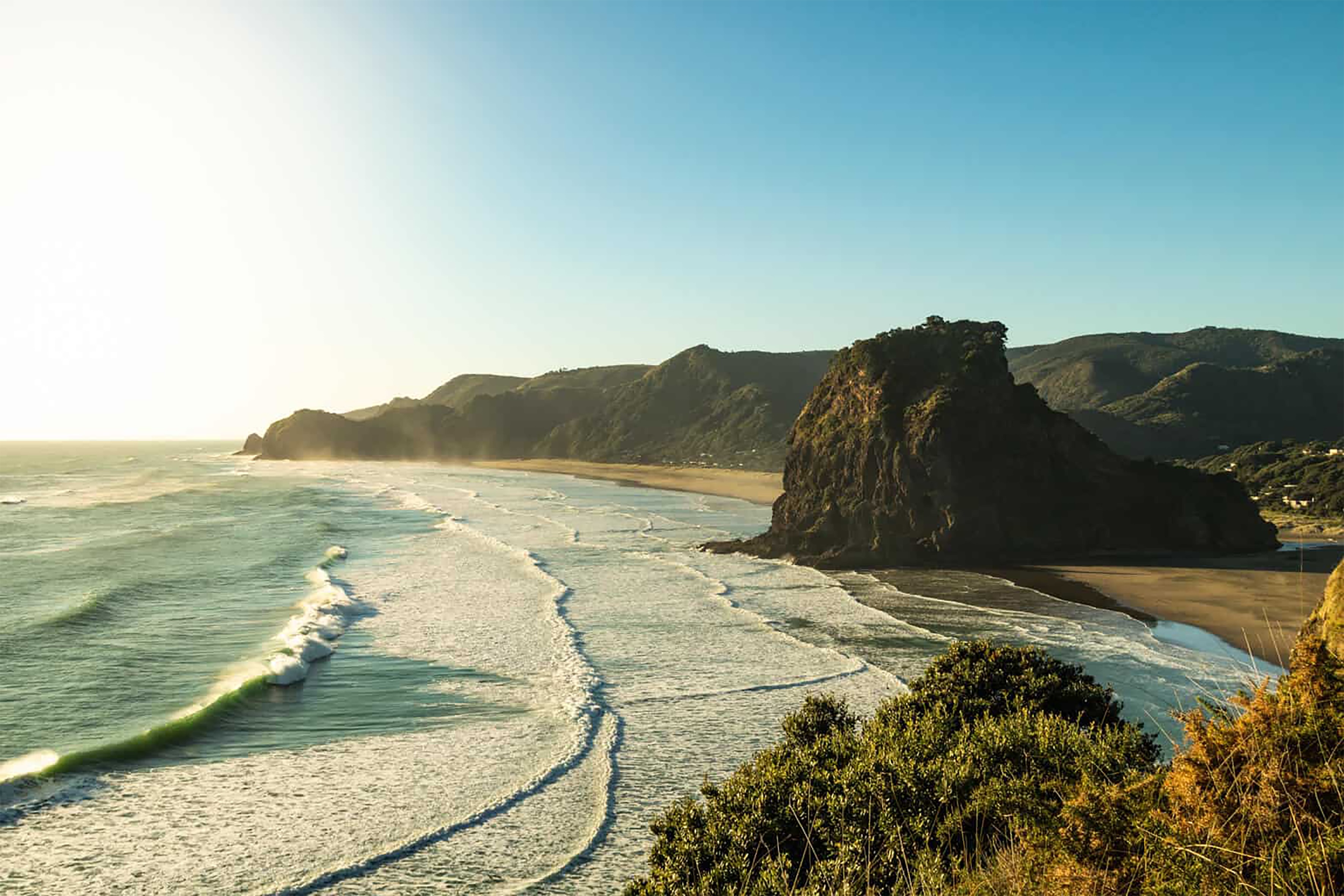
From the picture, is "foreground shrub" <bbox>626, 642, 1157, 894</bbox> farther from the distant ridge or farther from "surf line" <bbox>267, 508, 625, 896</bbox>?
the distant ridge

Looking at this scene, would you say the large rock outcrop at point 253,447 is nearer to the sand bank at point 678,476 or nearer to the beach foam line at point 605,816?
the sand bank at point 678,476

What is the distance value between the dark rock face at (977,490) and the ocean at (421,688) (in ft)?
11.8

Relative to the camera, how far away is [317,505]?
214ft

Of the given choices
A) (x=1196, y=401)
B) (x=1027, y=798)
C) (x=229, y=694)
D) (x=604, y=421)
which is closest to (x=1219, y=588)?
(x=1027, y=798)

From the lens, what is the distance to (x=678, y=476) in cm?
10769

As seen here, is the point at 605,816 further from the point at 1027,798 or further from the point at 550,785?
the point at 1027,798

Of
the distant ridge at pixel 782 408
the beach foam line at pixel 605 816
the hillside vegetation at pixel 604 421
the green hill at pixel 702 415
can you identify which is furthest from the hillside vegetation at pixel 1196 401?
the beach foam line at pixel 605 816

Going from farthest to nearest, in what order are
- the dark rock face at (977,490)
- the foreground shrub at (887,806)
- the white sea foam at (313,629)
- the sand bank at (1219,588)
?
the dark rock face at (977,490) → the sand bank at (1219,588) → the white sea foam at (313,629) → the foreground shrub at (887,806)

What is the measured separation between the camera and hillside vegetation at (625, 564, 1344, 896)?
530 centimetres

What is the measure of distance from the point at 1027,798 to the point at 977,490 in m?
33.3

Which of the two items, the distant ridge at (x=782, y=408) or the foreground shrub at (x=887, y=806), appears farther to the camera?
the distant ridge at (x=782, y=408)

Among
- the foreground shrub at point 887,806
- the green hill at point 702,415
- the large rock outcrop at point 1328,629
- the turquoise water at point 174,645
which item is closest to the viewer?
the large rock outcrop at point 1328,629

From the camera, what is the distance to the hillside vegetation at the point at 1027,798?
5.30 meters

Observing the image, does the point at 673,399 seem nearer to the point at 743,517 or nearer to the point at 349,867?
the point at 743,517
